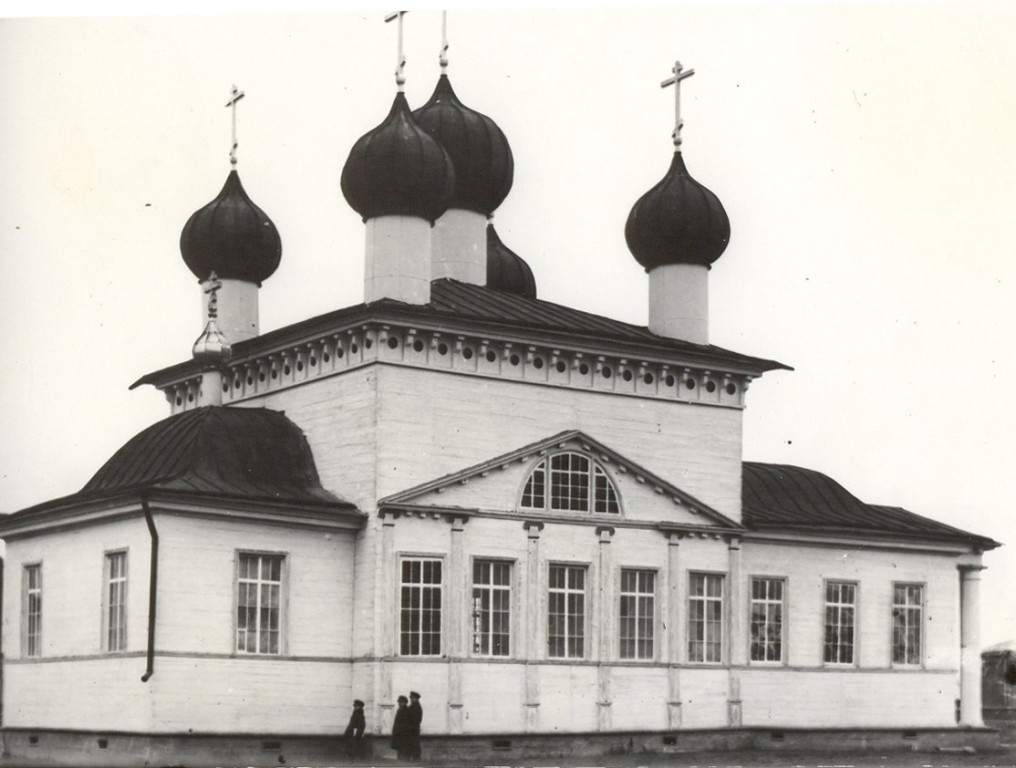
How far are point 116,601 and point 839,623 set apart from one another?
45.9 ft

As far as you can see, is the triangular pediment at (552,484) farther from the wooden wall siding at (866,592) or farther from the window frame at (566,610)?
the wooden wall siding at (866,592)

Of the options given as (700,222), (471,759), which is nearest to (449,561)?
(471,759)

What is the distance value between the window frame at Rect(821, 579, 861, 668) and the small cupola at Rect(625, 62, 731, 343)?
5.30 metres

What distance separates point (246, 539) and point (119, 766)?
3858mm

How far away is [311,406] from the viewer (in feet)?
107

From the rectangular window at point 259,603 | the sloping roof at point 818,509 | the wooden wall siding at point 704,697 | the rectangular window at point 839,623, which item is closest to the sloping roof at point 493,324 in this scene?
the sloping roof at point 818,509

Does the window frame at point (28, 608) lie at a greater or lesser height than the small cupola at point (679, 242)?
lesser

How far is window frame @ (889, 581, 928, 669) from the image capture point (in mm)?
37344

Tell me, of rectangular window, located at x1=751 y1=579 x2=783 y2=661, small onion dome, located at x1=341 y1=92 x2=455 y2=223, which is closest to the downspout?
small onion dome, located at x1=341 y1=92 x2=455 y2=223

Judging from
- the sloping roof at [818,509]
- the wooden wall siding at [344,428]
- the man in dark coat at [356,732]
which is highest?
the wooden wall siding at [344,428]

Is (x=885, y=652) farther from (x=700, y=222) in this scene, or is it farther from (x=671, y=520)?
(x=700, y=222)

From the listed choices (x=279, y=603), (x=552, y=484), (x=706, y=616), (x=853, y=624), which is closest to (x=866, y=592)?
(x=853, y=624)

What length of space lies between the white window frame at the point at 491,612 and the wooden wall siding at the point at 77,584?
5.50 metres

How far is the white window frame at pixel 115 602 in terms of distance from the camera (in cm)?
2970
